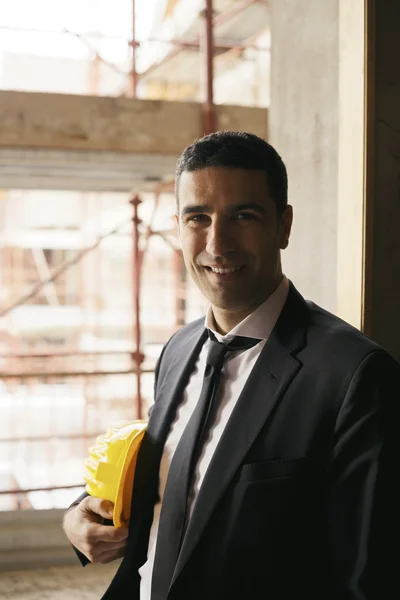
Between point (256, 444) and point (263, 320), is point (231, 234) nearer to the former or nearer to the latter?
point (263, 320)

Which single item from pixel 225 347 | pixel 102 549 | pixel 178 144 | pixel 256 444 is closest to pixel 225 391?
pixel 225 347

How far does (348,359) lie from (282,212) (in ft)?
1.63

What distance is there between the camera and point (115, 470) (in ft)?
5.87

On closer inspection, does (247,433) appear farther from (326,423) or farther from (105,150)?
(105,150)

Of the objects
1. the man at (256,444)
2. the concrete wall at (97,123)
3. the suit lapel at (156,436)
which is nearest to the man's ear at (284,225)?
the man at (256,444)

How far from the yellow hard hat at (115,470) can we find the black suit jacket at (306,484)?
34 centimetres

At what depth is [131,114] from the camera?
11.9 feet

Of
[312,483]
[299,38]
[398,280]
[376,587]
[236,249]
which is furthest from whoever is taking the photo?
[299,38]

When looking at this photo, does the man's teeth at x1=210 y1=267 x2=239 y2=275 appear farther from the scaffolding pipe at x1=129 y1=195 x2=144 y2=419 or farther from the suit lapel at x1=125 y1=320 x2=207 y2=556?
the scaffolding pipe at x1=129 y1=195 x2=144 y2=419

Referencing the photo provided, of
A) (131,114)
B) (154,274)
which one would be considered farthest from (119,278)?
(131,114)

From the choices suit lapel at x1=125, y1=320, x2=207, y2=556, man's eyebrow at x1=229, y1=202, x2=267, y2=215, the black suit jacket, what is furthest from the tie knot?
man's eyebrow at x1=229, y1=202, x2=267, y2=215

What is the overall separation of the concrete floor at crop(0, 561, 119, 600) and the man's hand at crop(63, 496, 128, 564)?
1.87m

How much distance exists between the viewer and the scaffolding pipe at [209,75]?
3.78 meters

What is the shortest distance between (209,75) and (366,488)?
11.3 ft
